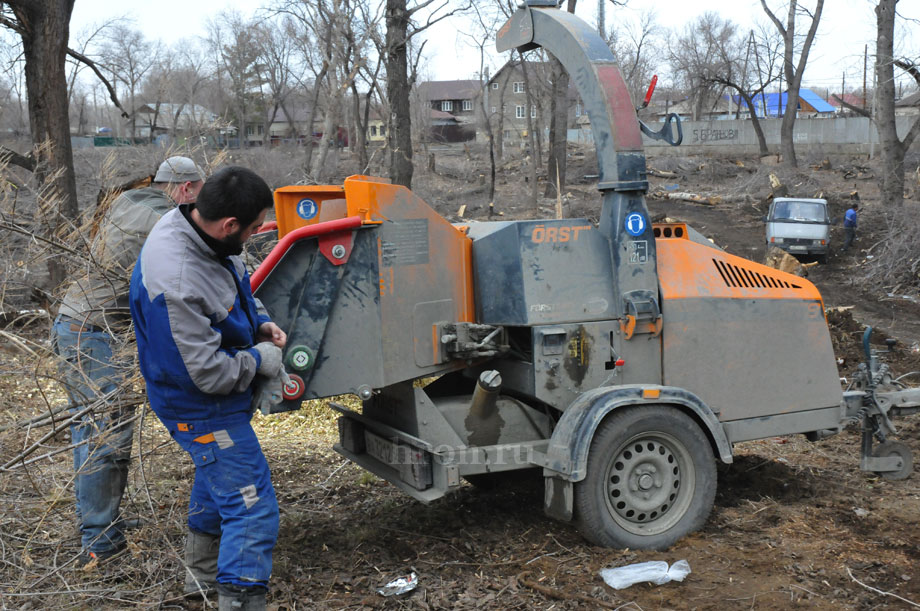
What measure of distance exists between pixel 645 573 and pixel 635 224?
1.92 m

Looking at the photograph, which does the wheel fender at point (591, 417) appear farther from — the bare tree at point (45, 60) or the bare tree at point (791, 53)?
the bare tree at point (791, 53)

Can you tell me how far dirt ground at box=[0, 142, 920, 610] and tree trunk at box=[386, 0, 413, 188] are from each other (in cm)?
883

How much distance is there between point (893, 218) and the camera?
1983 cm

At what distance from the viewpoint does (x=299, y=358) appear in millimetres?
4145

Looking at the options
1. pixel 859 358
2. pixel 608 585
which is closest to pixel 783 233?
pixel 859 358

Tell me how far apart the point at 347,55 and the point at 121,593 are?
73.2 ft

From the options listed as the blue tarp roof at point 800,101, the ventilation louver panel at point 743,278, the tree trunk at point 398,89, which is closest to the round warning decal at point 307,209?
the ventilation louver panel at point 743,278

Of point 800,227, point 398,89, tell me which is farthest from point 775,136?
point 398,89

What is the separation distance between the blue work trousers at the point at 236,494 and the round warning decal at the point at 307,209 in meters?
1.55

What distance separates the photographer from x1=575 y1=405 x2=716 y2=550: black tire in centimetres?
445

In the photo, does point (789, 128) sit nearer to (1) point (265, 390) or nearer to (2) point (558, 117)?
(2) point (558, 117)

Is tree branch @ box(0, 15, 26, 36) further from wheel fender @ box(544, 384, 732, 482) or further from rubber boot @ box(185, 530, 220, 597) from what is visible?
wheel fender @ box(544, 384, 732, 482)

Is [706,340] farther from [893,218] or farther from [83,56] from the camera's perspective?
[893,218]

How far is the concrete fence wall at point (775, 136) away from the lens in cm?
4300
